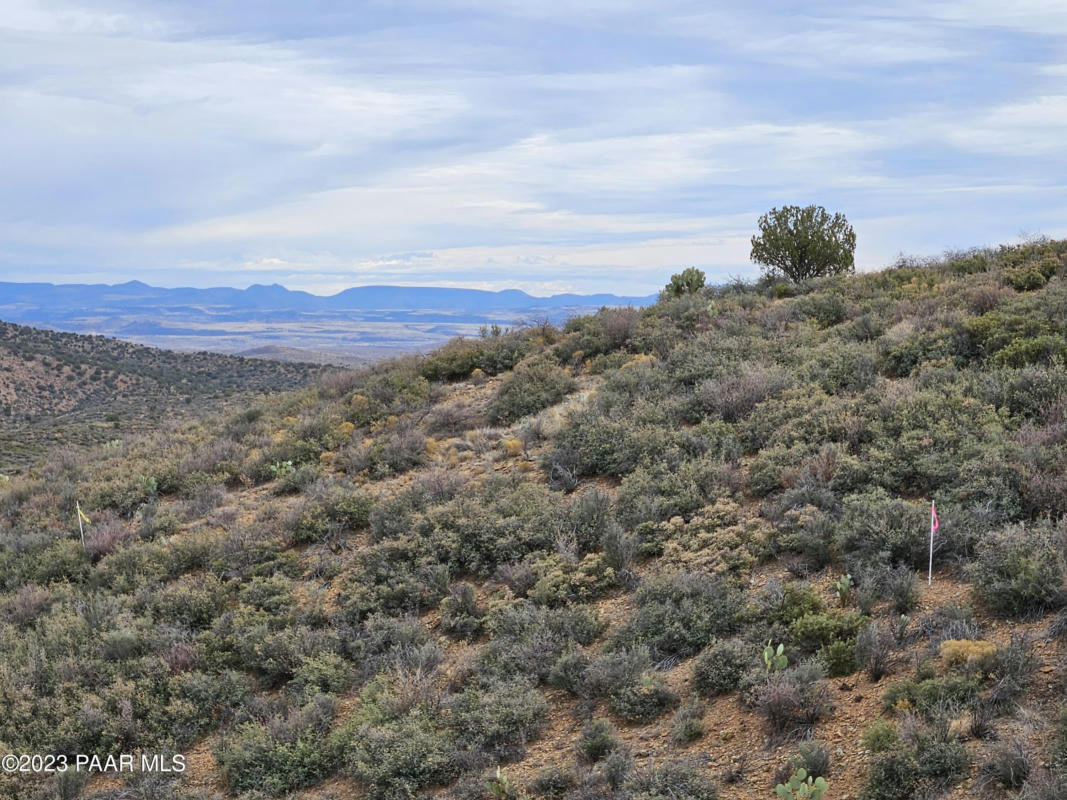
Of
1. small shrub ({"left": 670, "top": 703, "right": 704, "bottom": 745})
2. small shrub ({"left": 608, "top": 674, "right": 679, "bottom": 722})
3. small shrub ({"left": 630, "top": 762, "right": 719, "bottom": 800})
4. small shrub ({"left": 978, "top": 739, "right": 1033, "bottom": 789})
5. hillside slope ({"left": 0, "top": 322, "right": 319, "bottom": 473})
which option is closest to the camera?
small shrub ({"left": 978, "top": 739, "right": 1033, "bottom": 789})

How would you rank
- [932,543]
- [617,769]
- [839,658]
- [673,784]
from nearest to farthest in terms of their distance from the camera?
[673,784] → [617,769] → [839,658] → [932,543]

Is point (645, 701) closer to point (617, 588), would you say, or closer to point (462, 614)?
point (617, 588)

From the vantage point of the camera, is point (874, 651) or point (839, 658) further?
point (839, 658)

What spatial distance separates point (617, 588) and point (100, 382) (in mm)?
59924

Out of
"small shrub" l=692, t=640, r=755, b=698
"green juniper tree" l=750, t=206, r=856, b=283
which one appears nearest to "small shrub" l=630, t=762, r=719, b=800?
"small shrub" l=692, t=640, r=755, b=698

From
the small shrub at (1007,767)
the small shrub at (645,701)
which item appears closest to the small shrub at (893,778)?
the small shrub at (1007,767)

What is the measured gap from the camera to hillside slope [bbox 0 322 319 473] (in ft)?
125

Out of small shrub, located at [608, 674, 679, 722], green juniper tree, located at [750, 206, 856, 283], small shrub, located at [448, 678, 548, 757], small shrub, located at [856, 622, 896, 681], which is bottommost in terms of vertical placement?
small shrub, located at [448, 678, 548, 757]

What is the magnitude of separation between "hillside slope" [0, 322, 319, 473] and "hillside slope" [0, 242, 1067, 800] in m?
25.6

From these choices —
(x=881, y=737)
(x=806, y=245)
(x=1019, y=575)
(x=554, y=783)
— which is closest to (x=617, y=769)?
(x=554, y=783)

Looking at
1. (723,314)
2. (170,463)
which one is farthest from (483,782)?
(723,314)

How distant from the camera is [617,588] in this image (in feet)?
25.4

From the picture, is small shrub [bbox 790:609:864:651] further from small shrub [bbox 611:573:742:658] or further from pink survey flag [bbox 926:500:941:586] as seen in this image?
pink survey flag [bbox 926:500:941:586]

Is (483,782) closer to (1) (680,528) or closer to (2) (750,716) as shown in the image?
(2) (750,716)
